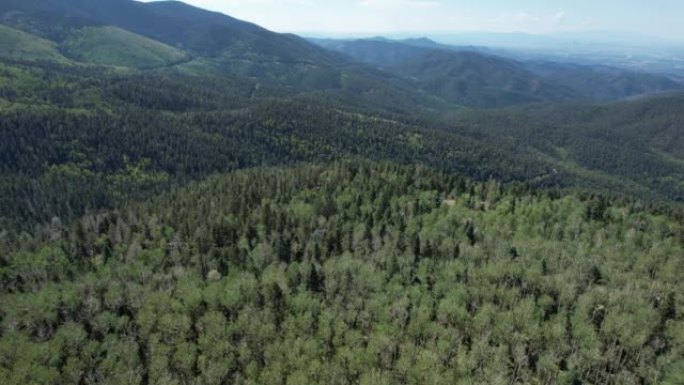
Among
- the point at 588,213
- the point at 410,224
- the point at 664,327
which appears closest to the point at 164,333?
the point at 410,224

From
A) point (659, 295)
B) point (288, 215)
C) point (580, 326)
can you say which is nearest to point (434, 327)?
point (580, 326)

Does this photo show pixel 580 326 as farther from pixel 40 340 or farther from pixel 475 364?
pixel 40 340

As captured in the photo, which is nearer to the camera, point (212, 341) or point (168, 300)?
point (212, 341)

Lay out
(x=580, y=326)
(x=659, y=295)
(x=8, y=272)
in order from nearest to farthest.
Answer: (x=580, y=326) → (x=659, y=295) → (x=8, y=272)

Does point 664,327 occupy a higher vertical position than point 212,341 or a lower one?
higher

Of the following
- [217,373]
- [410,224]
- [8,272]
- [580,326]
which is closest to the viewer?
[217,373]

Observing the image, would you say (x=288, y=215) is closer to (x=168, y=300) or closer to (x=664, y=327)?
(x=168, y=300)
